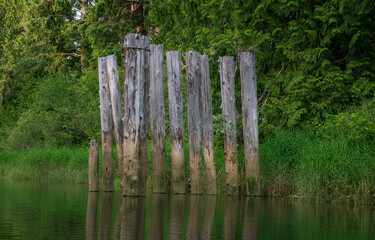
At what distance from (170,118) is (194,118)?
496 millimetres

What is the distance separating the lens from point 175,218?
27.7 feet

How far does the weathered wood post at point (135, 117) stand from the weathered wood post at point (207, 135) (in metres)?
1.28

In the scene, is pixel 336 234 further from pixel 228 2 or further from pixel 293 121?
pixel 228 2

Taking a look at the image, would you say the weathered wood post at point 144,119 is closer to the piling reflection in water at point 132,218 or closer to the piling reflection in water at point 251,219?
the piling reflection in water at point 132,218

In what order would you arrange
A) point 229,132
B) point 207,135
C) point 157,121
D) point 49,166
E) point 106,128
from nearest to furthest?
1. point 157,121
2. point 207,135
3. point 229,132
4. point 106,128
5. point 49,166

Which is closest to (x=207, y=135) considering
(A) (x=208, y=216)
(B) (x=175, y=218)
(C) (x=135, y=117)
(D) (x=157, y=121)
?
(D) (x=157, y=121)

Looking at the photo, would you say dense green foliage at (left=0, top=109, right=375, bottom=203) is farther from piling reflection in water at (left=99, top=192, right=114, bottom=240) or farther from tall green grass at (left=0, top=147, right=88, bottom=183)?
tall green grass at (left=0, top=147, right=88, bottom=183)

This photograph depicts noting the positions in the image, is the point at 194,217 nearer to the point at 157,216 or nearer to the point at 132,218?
the point at 157,216

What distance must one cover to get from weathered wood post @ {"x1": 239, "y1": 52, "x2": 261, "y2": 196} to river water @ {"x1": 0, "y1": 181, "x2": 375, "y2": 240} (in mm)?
508

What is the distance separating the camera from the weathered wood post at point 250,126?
473 inches

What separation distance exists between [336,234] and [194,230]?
1.76 meters

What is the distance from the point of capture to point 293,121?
1498cm

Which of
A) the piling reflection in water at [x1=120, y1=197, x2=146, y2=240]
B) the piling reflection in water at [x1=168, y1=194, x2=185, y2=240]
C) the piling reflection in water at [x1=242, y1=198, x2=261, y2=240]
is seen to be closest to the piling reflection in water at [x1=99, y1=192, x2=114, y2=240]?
the piling reflection in water at [x1=120, y1=197, x2=146, y2=240]

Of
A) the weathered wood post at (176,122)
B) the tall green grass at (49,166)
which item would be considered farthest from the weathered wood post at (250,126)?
the tall green grass at (49,166)
